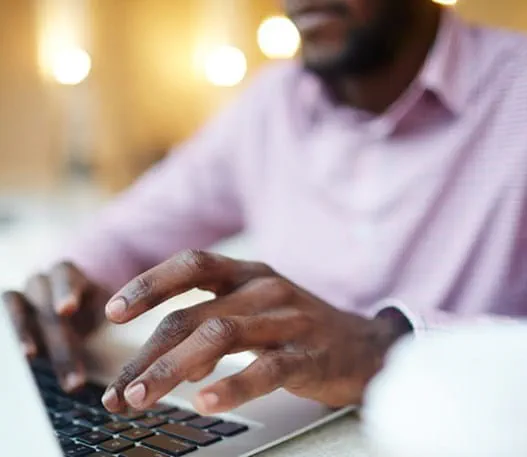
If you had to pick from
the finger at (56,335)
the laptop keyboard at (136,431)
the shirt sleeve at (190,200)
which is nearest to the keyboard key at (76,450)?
the laptop keyboard at (136,431)

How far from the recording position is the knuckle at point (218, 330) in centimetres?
33

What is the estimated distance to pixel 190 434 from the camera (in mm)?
348

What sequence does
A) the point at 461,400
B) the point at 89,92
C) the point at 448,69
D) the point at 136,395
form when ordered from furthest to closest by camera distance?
the point at 89,92
the point at 448,69
the point at 136,395
the point at 461,400

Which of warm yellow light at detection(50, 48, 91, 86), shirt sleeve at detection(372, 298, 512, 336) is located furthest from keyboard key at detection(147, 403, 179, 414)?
warm yellow light at detection(50, 48, 91, 86)

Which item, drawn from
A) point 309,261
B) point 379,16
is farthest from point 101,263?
point 379,16

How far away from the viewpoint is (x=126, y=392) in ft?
1.03

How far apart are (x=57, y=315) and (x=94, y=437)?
0.16 m

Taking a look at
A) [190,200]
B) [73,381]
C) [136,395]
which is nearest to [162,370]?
[136,395]

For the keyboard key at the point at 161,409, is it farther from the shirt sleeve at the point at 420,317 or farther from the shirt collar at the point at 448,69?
the shirt collar at the point at 448,69

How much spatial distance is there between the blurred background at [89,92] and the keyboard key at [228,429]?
1659mm

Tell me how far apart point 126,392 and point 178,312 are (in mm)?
46

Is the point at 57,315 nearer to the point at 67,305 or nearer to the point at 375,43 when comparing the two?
the point at 67,305

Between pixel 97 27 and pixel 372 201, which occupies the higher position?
pixel 97 27

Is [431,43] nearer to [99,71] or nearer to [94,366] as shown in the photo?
[94,366]
